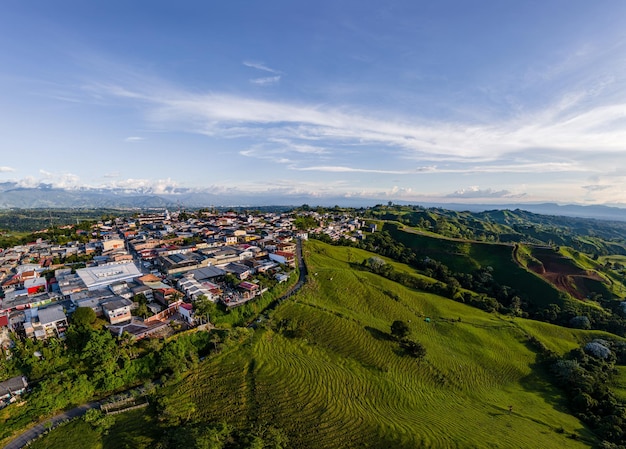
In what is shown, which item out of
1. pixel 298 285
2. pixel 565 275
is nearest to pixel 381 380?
pixel 298 285

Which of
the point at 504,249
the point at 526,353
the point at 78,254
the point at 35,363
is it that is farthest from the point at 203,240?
the point at 504,249

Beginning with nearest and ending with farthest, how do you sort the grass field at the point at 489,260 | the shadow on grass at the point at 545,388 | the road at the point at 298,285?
the shadow on grass at the point at 545,388, the road at the point at 298,285, the grass field at the point at 489,260

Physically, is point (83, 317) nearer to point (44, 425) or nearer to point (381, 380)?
point (44, 425)

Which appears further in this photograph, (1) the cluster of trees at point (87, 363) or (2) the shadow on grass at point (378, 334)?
(2) the shadow on grass at point (378, 334)

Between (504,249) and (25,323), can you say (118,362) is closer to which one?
(25,323)

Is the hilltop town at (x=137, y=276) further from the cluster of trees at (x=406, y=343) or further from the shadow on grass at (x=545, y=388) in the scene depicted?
the shadow on grass at (x=545, y=388)

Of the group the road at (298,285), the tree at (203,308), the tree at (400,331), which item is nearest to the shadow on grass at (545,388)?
the tree at (400,331)

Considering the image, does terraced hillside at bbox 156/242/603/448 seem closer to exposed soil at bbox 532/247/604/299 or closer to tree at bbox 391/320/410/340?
tree at bbox 391/320/410/340
